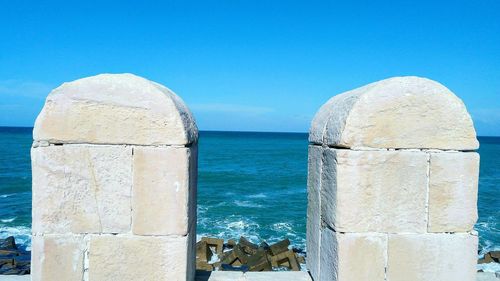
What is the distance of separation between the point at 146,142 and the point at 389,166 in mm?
1613

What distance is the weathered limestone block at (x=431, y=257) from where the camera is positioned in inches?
107

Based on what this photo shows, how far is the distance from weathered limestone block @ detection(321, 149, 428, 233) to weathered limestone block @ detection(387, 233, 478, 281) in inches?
3.6

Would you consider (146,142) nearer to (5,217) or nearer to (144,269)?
(144,269)

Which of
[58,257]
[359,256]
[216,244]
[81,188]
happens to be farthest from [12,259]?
[359,256]

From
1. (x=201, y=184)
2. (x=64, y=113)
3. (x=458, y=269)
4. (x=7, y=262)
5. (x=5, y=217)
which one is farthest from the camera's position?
(x=201, y=184)

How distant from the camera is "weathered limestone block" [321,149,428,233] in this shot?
2604 millimetres

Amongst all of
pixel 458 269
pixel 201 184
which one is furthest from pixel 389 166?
pixel 201 184

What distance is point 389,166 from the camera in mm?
2637

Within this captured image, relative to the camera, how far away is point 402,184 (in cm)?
267

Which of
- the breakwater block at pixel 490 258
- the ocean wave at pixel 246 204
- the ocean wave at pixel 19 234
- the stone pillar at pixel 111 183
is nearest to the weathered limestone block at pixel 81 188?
the stone pillar at pixel 111 183

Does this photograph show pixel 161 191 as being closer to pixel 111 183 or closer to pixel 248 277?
pixel 111 183

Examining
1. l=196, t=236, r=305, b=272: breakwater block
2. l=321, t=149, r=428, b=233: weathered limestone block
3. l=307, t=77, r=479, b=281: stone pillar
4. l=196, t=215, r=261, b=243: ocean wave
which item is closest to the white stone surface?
l=307, t=77, r=479, b=281: stone pillar

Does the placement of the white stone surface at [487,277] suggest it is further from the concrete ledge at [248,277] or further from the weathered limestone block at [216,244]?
the weathered limestone block at [216,244]

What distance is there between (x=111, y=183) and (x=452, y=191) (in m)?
2.30
